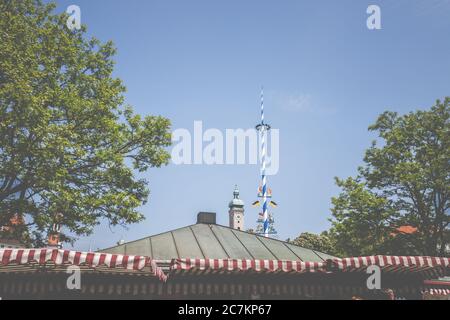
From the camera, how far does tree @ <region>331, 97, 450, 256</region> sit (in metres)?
22.2

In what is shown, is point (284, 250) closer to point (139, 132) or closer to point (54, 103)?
point (139, 132)

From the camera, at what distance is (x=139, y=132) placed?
61.8 feet

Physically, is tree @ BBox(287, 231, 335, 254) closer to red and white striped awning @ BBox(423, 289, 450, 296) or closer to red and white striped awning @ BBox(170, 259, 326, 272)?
red and white striped awning @ BBox(423, 289, 450, 296)

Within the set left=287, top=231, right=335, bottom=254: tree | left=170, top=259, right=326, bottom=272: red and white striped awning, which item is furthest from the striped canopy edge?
left=287, top=231, right=335, bottom=254: tree

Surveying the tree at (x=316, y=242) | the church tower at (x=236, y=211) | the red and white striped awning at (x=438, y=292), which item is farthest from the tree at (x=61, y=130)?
the church tower at (x=236, y=211)

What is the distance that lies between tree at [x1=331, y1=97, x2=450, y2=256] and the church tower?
2796 inches

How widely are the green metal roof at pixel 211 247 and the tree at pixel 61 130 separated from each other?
4.82m

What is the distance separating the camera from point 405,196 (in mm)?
23297

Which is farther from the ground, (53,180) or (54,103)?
(54,103)

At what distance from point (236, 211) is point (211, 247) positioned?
84.8m

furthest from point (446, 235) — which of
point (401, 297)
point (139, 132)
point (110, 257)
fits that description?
point (110, 257)

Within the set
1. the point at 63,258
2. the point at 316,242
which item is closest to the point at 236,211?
the point at 316,242

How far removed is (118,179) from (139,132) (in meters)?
2.75
